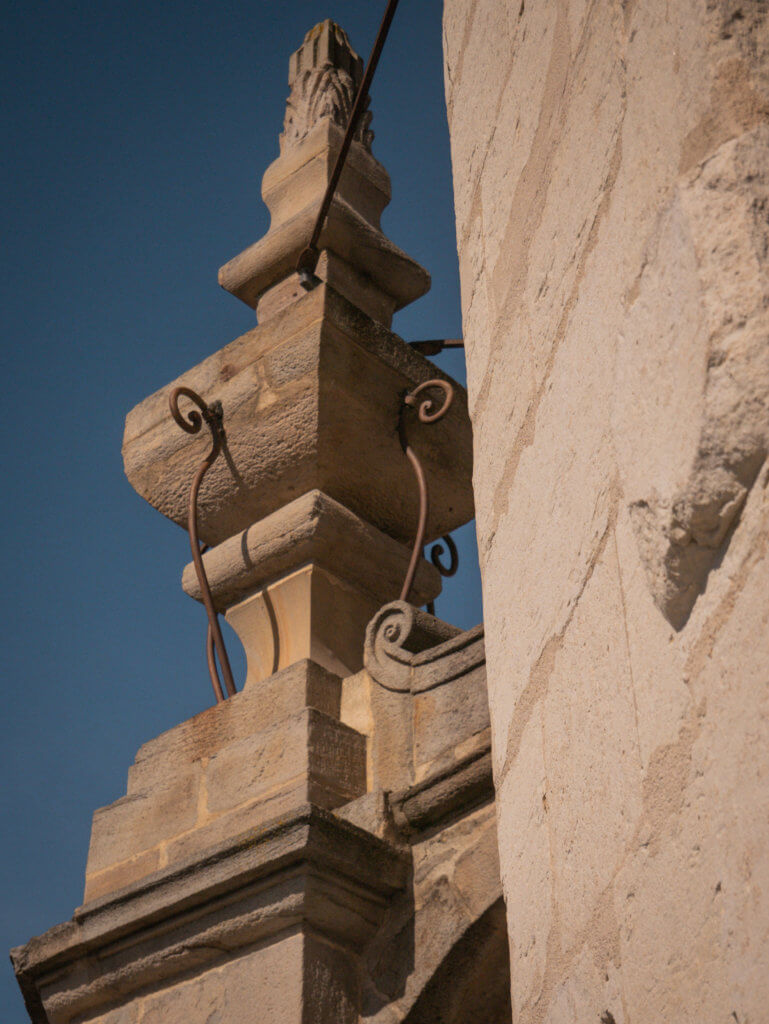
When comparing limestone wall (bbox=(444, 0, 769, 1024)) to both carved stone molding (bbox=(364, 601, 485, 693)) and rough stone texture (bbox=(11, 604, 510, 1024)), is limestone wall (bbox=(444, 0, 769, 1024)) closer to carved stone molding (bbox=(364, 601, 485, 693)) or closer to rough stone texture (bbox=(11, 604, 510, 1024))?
rough stone texture (bbox=(11, 604, 510, 1024))

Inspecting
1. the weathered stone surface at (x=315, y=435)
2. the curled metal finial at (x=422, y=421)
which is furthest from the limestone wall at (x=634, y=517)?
the weathered stone surface at (x=315, y=435)

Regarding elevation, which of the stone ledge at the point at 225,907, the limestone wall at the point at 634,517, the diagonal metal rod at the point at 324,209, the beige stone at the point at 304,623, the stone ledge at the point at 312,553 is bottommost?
the limestone wall at the point at 634,517

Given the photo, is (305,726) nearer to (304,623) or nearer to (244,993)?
(304,623)

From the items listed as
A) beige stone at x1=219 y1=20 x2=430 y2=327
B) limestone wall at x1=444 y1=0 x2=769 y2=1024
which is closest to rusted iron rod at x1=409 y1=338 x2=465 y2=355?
beige stone at x1=219 y1=20 x2=430 y2=327

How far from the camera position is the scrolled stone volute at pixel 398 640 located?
9.56 ft

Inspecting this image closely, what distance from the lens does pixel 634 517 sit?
3.51 ft

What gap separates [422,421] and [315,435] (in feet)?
0.97

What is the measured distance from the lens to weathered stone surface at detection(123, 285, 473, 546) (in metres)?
3.28

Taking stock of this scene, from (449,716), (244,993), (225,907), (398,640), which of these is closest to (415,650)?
(398,640)

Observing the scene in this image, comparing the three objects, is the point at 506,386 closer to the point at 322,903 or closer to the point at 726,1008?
the point at 726,1008

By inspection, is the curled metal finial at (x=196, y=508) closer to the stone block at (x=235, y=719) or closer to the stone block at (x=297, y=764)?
the stone block at (x=235, y=719)

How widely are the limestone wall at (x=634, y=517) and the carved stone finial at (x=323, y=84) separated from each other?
258 centimetres

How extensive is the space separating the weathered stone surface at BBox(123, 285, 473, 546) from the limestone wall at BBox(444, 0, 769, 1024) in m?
1.61

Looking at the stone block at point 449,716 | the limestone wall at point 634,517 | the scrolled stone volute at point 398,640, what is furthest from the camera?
the scrolled stone volute at point 398,640
